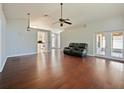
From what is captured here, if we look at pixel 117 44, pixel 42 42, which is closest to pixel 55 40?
pixel 42 42

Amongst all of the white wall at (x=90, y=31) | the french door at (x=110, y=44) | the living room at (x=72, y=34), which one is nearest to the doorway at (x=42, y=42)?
the living room at (x=72, y=34)

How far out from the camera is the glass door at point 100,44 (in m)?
7.75

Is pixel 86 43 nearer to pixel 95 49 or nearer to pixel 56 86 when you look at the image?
pixel 95 49

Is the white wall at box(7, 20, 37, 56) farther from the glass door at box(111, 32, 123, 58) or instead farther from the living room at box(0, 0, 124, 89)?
the glass door at box(111, 32, 123, 58)

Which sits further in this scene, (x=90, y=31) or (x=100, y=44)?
(x=90, y=31)

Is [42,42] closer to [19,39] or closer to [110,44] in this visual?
[19,39]

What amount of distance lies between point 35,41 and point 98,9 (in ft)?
17.9

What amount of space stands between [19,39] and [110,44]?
239 inches

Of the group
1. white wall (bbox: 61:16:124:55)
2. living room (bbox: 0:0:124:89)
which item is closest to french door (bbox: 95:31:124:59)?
living room (bbox: 0:0:124:89)

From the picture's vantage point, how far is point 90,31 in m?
8.57

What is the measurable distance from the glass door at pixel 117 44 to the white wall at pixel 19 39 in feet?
19.2

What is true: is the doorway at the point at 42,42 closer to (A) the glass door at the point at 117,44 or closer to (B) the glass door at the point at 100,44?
(B) the glass door at the point at 100,44

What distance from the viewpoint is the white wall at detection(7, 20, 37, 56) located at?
7344 mm

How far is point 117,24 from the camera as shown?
6742 millimetres
